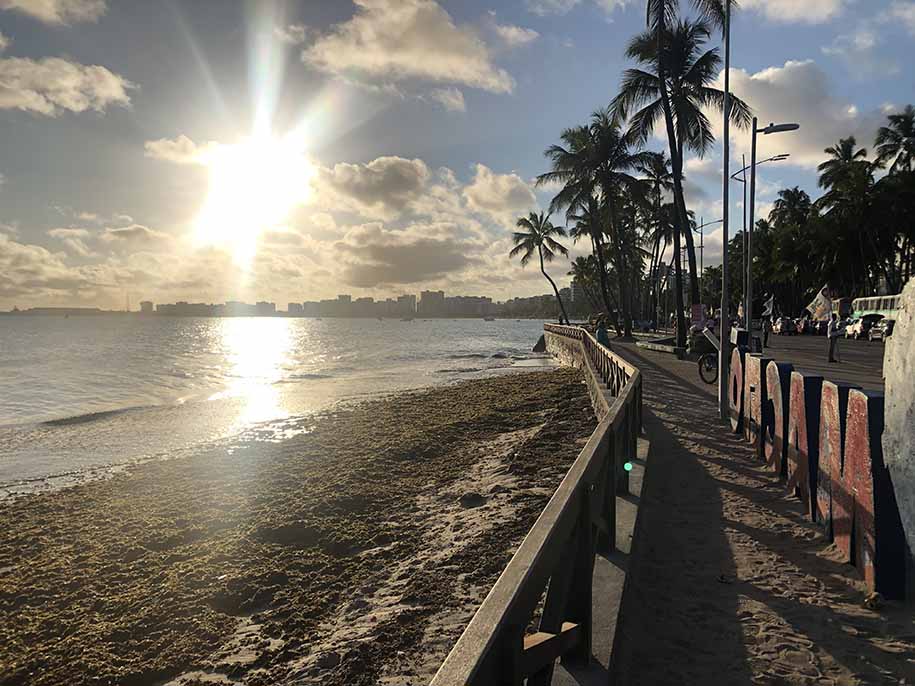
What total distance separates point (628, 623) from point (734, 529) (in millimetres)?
2259

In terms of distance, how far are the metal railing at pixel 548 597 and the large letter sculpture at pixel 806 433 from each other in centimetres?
230

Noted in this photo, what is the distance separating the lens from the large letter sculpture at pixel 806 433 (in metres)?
5.71

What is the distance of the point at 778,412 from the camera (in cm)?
710

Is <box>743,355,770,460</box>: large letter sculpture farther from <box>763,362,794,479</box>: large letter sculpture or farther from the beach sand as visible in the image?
the beach sand

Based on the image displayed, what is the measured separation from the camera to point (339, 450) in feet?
42.9

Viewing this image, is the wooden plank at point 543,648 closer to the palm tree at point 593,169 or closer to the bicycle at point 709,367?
the bicycle at point 709,367

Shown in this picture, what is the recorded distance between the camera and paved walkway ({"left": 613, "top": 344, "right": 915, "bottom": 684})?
11.0 ft

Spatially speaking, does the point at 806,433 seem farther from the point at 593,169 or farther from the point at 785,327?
the point at 785,327

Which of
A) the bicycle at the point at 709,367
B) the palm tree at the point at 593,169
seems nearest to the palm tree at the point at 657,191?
the palm tree at the point at 593,169

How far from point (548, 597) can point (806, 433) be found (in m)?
4.25

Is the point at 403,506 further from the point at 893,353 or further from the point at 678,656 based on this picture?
the point at 893,353

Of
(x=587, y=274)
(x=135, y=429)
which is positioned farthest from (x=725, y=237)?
(x=587, y=274)

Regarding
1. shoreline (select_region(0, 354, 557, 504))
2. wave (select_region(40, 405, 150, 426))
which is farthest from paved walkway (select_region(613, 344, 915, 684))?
wave (select_region(40, 405, 150, 426))

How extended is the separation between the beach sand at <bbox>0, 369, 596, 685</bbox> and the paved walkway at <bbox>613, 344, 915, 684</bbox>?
148 cm
